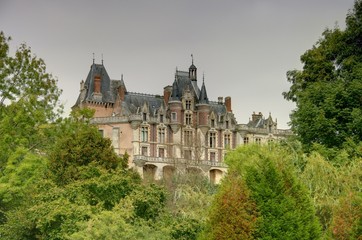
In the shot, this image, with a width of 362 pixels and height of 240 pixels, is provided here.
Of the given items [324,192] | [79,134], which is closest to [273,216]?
[324,192]

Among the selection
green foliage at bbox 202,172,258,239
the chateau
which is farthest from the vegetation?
the chateau

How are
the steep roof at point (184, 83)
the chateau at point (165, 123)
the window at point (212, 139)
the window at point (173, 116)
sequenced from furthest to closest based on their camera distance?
the steep roof at point (184, 83), the window at point (212, 139), the window at point (173, 116), the chateau at point (165, 123)

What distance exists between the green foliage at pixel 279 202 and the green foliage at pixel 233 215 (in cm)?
16

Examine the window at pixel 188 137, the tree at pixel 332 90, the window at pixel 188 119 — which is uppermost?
the window at pixel 188 119

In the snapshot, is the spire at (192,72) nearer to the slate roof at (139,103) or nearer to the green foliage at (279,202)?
the slate roof at (139,103)

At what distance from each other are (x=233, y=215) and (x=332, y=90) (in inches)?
476

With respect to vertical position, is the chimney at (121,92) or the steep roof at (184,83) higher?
the steep roof at (184,83)

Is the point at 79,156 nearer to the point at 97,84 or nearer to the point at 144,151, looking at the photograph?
the point at 144,151

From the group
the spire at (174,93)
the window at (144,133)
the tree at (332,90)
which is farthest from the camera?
the spire at (174,93)

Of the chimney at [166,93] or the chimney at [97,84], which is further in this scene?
the chimney at [166,93]

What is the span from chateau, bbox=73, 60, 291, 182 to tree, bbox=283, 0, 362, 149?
145ft

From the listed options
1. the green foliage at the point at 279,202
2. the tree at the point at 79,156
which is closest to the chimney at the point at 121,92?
the tree at the point at 79,156

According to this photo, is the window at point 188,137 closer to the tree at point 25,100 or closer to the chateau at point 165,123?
the chateau at point 165,123

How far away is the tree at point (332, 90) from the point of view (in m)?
29.1
